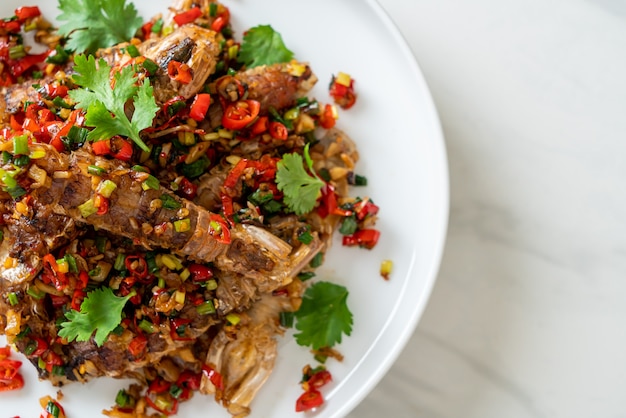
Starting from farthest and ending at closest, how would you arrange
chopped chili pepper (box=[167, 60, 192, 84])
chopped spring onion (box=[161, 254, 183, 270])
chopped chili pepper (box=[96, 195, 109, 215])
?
chopped spring onion (box=[161, 254, 183, 270])
chopped chili pepper (box=[167, 60, 192, 84])
chopped chili pepper (box=[96, 195, 109, 215])

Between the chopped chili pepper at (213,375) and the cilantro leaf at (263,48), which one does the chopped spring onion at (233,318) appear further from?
the cilantro leaf at (263,48)

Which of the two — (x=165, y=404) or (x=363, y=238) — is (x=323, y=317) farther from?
(x=165, y=404)

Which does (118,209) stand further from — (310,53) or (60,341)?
(310,53)

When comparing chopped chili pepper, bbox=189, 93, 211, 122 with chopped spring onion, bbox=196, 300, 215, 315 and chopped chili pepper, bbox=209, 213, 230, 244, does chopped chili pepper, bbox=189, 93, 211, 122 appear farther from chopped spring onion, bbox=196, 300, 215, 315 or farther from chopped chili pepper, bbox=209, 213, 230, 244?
chopped spring onion, bbox=196, 300, 215, 315

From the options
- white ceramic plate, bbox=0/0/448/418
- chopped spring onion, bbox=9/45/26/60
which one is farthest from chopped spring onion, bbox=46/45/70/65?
white ceramic plate, bbox=0/0/448/418

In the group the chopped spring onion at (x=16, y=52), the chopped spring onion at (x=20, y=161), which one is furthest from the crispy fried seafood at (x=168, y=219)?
the chopped spring onion at (x=16, y=52)

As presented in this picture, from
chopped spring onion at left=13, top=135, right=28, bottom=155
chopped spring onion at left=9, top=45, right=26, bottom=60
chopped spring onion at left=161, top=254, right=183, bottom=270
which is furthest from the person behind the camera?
chopped spring onion at left=9, top=45, right=26, bottom=60
